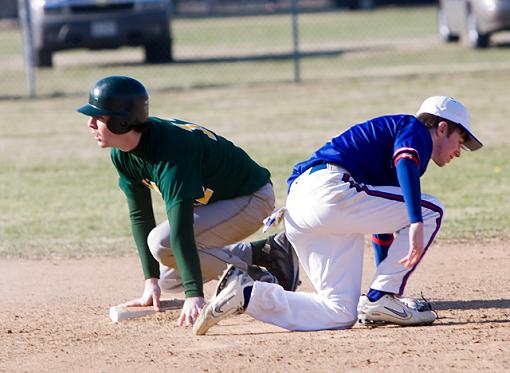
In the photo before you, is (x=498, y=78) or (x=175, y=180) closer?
(x=175, y=180)

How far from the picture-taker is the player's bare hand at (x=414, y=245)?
4.96 m

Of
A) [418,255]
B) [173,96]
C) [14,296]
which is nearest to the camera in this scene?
[418,255]

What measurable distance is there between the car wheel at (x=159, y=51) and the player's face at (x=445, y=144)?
14.1 m

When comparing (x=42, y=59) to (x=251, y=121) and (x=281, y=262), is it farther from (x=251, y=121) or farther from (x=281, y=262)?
(x=281, y=262)

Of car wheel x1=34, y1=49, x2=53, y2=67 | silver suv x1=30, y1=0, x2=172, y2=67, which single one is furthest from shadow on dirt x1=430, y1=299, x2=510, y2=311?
car wheel x1=34, y1=49, x2=53, y2=67

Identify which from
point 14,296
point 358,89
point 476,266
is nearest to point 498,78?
point 358,89

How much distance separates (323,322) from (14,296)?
2.10 meters

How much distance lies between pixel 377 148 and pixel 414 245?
55cm

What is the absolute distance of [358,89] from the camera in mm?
15680

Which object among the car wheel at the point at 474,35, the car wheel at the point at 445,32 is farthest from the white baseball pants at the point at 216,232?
the car wheel at the point at 445,32

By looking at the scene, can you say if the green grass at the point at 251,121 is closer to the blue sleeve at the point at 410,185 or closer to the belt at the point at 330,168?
the belt at the point at 330,168

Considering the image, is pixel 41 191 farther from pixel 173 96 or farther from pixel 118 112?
pixel 173 96

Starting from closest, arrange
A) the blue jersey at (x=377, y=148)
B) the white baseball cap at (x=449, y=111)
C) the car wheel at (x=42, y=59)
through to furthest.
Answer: the blue jersey at (x=377, y=148) < the white baseball cap at (x=449, y=111) < the car wheel at (x=42, y=59)

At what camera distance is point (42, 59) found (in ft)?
64.7
